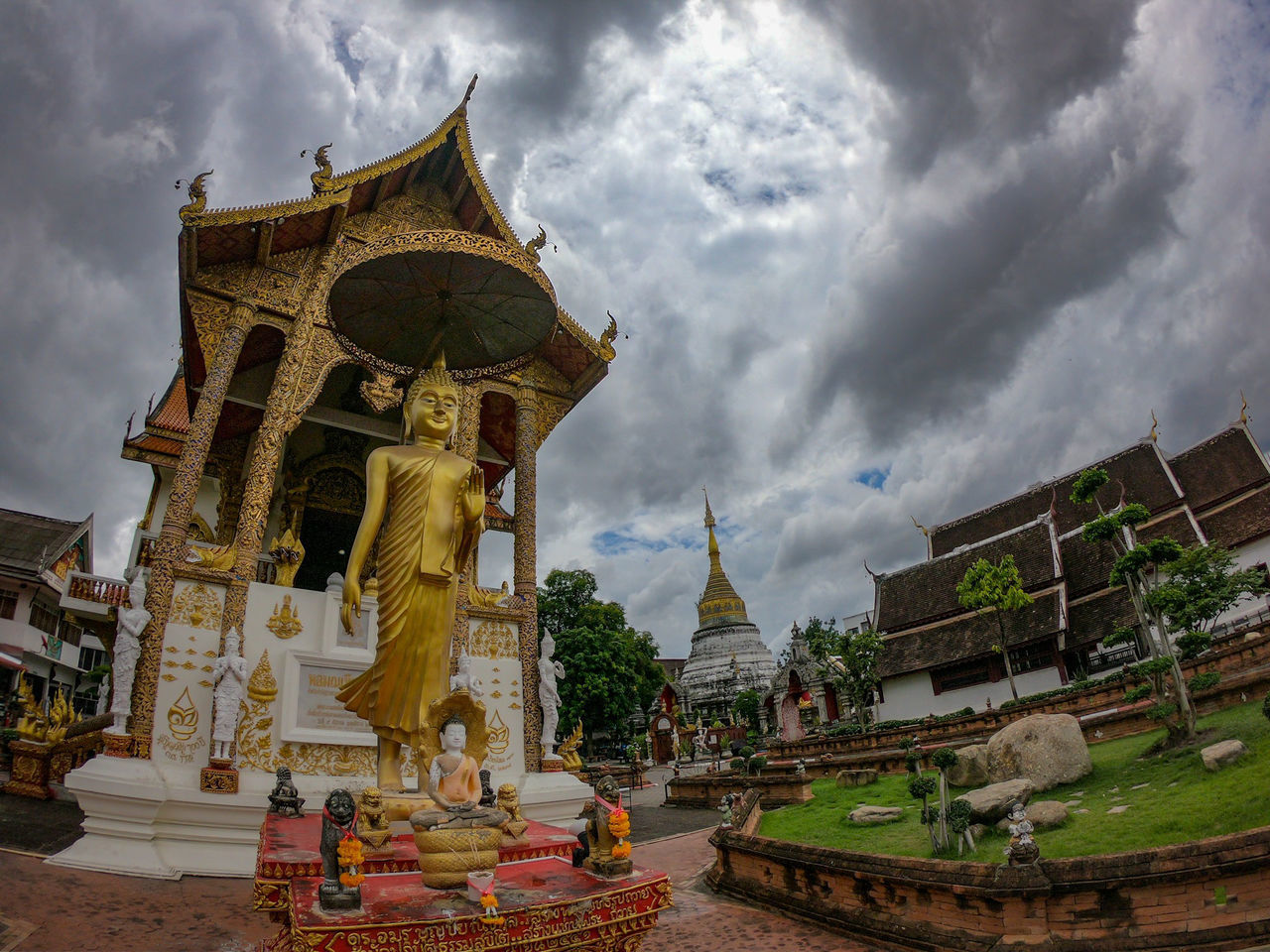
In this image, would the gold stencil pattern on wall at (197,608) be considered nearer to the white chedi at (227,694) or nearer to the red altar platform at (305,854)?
the white chedi at (227,694)

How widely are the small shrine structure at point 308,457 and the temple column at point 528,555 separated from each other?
0.12 feet

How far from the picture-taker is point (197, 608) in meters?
9.20

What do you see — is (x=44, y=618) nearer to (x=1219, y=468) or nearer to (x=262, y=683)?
(x=262, y=683)

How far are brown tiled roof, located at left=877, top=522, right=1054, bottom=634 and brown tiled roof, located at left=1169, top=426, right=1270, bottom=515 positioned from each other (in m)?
4.12

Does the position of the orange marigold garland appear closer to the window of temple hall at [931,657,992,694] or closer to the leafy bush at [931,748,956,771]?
the leafy bush at [931,748,956,771]

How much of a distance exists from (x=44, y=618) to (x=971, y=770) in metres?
28.7

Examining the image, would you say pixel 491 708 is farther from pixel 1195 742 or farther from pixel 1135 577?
pixel 1135 577

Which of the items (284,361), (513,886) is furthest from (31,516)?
(513,886)

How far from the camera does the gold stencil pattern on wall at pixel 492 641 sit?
36.5 feet

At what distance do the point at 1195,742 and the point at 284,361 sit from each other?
528 inches

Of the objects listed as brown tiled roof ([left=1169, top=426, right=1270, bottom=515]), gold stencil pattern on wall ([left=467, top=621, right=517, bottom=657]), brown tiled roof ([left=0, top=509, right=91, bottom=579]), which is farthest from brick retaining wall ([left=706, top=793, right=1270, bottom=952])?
brown tiled roof ([left=0, top=509, right=91, bottom=579])

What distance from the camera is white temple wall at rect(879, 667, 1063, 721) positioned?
66.7 ft

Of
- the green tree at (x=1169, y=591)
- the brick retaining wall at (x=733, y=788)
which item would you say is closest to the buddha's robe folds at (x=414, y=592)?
the brick retaining wall at (x=733, y=788)

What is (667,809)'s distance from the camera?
645 inches
